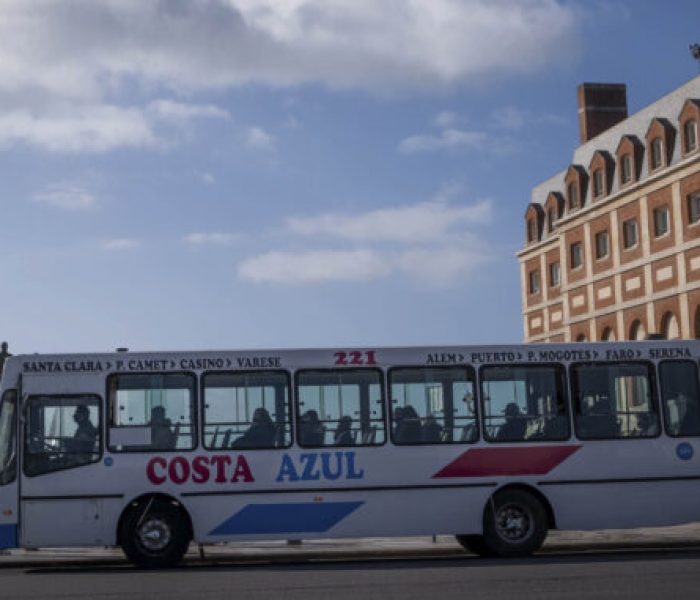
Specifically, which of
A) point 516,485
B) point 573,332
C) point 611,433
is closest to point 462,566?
point 516,485

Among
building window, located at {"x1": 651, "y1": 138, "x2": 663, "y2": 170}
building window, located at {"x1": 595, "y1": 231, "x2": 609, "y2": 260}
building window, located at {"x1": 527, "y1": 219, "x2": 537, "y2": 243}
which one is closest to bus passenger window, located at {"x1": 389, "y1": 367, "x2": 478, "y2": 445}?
building window, located at {"x1": 651, "y1": 138, "x2": 663, "y2": 170}

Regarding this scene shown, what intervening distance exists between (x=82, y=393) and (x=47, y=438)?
2.43 ft

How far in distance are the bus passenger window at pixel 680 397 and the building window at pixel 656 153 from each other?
34.6 metres

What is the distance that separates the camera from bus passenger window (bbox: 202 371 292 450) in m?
18.2

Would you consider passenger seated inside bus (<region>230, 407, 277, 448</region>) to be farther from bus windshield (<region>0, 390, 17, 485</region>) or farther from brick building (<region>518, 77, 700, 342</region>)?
brick building (<region>518, 77, 700, 342</region>)

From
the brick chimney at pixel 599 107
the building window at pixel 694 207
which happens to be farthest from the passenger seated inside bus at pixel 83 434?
the brick chimney at pixel 599 107

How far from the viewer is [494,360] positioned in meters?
18.7

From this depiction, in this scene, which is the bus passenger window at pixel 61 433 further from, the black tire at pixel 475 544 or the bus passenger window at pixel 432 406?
the black tire at pixel 475 544

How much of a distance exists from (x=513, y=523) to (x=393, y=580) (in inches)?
152

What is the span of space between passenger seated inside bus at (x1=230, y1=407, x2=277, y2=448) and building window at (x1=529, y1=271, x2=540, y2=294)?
160 feet

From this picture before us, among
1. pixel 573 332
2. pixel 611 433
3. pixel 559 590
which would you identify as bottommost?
pixel 559 590

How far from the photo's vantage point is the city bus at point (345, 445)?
17859mm

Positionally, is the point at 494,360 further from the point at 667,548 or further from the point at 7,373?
the point at 7,373

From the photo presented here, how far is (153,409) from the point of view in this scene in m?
18.2
